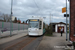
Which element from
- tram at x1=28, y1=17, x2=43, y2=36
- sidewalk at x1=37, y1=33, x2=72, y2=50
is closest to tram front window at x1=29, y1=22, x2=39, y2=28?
tram at x1=28, y1=17, x2=43, y2=36

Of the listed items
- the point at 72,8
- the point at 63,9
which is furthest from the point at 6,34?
the point at 72,8

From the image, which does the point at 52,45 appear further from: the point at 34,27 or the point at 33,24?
the point at 33,24

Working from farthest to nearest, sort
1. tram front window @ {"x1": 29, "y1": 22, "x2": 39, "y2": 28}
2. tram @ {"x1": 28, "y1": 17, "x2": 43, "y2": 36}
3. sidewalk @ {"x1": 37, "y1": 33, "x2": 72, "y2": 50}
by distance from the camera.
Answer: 1. tram front window @ {"x1": 29, "y1": 22, "x2": 39, "y2": 28}
2. tram @ {"x1": 28, "y1": 17, "x2": 43, "y2": 36}
3. sidewalk @ {"x1": 37, "y1": 33, "x2": 72, "y2": 50}

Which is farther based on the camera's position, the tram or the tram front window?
the tram front window

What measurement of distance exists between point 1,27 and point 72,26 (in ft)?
32.9

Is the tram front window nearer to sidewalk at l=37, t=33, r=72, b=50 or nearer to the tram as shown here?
the tram

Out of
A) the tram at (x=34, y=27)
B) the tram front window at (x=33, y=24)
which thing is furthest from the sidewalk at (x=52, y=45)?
the tram front window at (x=33, y=24)

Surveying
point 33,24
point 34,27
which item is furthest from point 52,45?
point 33,24

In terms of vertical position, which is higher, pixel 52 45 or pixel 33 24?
pixel 33 24

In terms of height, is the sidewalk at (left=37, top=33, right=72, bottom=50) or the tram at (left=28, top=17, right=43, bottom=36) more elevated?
the tram at (left=28, top=17, right=43, bottom=36)

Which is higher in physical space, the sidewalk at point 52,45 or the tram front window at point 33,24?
the tram front window at point 33,24

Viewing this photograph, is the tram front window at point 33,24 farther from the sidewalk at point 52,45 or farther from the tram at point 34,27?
the sidewalk at point 52,45

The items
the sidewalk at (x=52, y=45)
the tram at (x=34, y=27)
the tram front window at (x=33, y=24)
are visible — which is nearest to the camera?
the sidewalk at (x=52, y=45)

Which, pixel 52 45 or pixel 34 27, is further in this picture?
pixel 34 27
